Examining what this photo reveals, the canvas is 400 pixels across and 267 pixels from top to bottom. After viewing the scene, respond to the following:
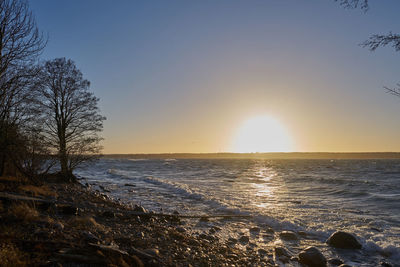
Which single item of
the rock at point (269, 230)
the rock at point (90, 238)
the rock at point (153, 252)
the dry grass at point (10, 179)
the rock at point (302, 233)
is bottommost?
the rock at point (302, 233)

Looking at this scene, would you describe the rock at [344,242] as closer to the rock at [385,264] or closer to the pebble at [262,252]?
the rock at [385,264]

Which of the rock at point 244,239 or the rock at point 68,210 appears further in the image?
the rock at point 244,239

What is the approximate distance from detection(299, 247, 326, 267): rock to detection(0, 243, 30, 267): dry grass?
6340mm

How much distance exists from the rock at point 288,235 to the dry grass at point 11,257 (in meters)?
7.90

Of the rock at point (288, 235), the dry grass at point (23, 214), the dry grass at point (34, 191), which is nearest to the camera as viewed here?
the dry grass at point (23, 214)

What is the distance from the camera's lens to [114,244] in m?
5.03

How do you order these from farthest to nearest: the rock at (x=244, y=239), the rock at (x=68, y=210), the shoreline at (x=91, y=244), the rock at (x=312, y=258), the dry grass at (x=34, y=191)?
the dry grass at (x=34, y=191)
the rock at (x=244, y=239)
the rock at (x=68, y=210)
the rock at (x=312, y=258)
the shoreline at (x=91, y=244)

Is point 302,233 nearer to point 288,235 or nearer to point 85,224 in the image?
point 288,235

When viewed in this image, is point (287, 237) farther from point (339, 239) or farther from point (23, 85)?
point (23, 85)

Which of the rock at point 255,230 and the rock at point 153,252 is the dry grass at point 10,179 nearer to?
the rock at point 153,252

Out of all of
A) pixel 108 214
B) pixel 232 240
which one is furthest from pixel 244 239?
pixel 108 214

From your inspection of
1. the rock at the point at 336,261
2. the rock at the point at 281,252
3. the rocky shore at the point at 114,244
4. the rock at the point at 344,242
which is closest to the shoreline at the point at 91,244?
the rocky shore at the point at 114,244

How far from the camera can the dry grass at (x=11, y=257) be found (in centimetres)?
344

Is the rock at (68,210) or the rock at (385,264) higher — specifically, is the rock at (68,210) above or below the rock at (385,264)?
above
